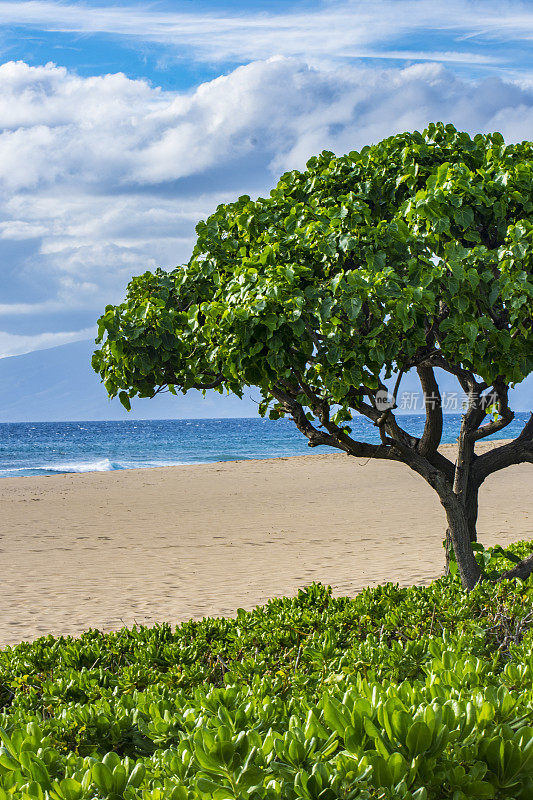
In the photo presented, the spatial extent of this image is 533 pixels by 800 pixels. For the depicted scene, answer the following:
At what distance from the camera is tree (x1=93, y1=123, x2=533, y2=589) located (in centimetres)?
506

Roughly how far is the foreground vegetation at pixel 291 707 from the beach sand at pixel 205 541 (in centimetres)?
381

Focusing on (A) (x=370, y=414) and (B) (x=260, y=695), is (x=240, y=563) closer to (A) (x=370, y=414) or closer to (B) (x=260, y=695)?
(A) (x=370, y=414)

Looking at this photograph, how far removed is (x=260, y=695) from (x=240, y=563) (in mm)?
9581

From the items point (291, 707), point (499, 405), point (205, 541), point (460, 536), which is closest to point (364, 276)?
point (499, 405)

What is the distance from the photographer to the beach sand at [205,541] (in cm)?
999

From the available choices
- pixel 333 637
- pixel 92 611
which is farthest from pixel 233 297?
pixel 92 611

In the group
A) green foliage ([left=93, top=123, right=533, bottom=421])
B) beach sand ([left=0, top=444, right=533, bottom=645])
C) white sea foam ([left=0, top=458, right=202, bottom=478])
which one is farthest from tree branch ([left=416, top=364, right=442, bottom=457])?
white sea foam ([left=0, top=458, right=202, bottom=478])

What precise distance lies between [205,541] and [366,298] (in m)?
11.3

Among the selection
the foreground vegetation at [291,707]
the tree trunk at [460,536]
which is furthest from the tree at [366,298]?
the foreground vegetation at [291,707]

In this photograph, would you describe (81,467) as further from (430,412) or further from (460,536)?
(460,536)

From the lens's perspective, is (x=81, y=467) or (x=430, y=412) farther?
(x=81, y=467)

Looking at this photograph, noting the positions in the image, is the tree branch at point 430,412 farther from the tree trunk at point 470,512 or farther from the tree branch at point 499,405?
the tree trunk at point 470,512

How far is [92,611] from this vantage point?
944 centimetres

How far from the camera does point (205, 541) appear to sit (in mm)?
15547
